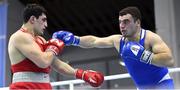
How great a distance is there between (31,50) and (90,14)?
868cm

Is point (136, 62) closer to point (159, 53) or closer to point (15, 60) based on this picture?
point (159, 53)

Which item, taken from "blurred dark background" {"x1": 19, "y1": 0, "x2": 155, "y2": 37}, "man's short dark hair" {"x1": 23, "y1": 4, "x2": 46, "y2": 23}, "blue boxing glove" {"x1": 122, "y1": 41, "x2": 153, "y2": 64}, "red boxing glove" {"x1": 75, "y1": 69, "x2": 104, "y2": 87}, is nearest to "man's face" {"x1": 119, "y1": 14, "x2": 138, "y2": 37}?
"blue boxing glove" {"x1": 122, "y1": 41, "x2": 153, "y2": 64}

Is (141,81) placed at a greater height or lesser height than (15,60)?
lesser

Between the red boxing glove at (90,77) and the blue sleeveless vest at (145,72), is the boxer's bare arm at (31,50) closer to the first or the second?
the red boxing glove at (90,77)

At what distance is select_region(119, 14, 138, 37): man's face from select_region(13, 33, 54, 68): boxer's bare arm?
2.42 ft

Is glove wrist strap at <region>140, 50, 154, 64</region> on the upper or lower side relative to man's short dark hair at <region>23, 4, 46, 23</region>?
lower

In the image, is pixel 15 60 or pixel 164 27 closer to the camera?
pixel 15 60

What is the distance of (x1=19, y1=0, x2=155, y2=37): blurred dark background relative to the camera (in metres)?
10.9

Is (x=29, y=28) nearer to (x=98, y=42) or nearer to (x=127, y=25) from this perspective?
(x=127, y=25)

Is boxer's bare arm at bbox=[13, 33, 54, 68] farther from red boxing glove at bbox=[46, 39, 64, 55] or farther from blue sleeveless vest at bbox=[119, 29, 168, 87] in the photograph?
blue sleeveless vest at bbox=[119, 29, 168, 87]

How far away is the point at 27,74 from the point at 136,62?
917mm

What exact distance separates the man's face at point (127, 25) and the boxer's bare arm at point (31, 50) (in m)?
0.74

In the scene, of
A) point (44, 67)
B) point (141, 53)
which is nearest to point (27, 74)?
point (44, 67)

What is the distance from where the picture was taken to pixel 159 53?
3061 mm
